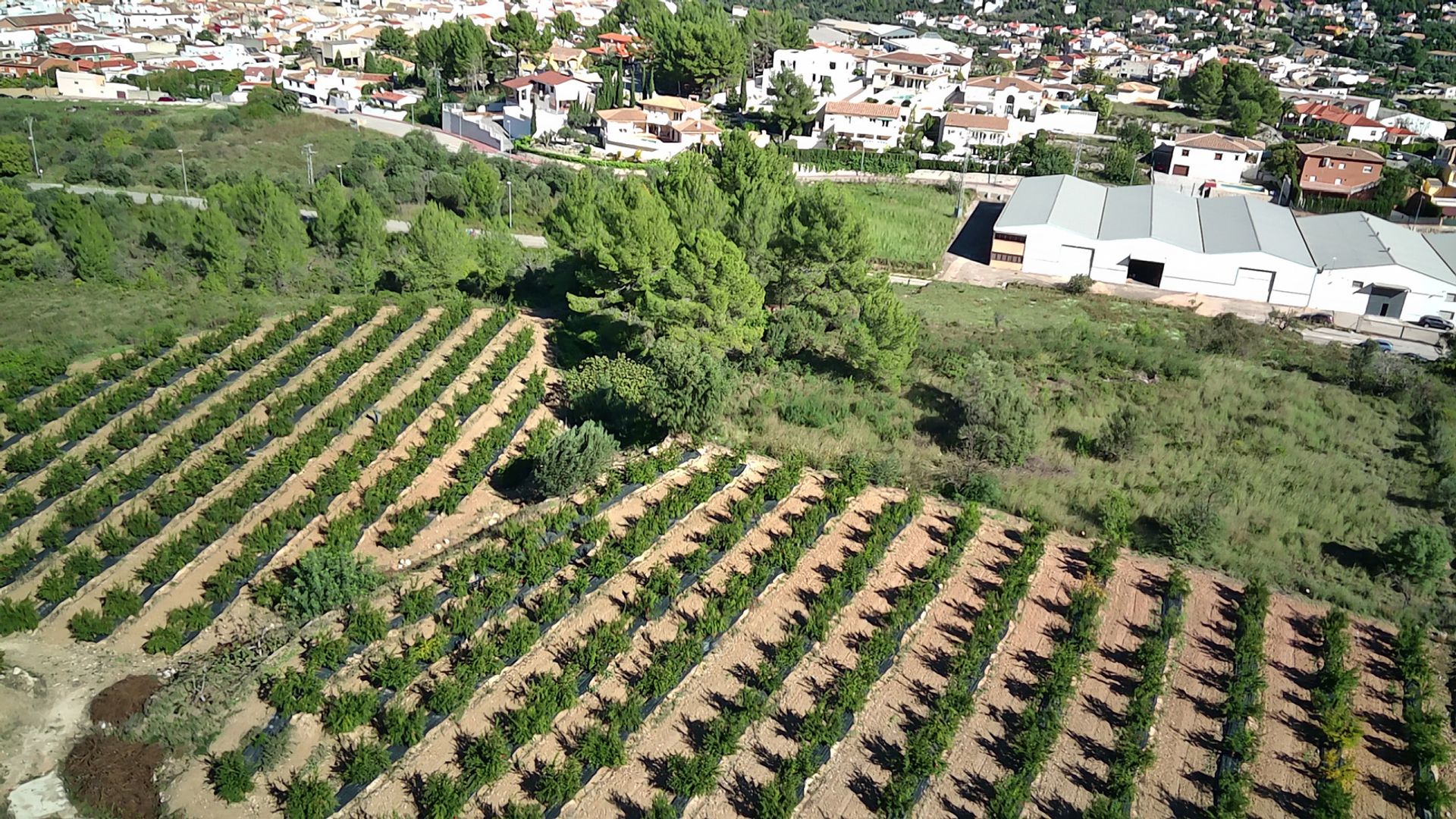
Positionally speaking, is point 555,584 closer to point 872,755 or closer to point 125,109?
point 872,755

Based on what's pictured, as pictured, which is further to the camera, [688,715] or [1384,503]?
[1384,503]

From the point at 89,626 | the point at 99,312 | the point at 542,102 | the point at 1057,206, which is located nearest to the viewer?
the point at 89,626

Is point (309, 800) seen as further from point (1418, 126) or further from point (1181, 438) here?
point (1418, 126)

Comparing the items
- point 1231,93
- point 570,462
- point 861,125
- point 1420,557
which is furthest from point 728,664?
point 1231,93

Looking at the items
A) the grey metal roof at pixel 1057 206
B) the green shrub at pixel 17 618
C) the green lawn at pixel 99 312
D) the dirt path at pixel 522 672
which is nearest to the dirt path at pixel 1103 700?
the dirt path at pixel 522 672

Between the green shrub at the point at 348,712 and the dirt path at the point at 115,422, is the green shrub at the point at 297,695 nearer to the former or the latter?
the green shrub at the point at 348,712

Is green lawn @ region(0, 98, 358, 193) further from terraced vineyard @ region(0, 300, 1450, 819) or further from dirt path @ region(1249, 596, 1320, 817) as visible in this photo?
dirt path @ region(1249, 596, 1320, 817)

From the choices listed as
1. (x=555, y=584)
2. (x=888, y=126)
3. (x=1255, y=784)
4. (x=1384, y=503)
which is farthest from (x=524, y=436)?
(x=888, y=126)
